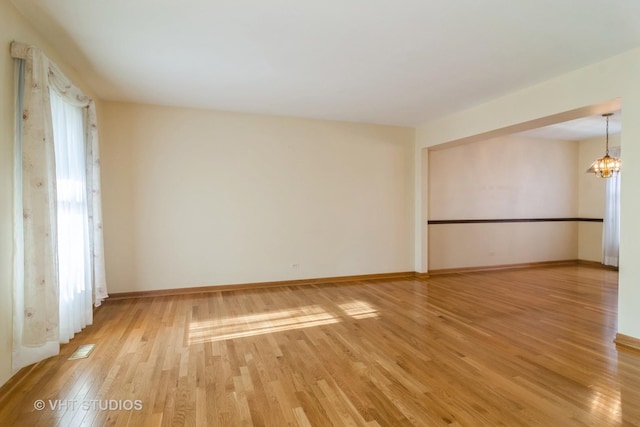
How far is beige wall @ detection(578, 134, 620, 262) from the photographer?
6.96 meters

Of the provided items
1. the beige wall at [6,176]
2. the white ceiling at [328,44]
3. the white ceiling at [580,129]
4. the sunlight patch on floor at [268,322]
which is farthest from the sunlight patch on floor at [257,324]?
the white ceiling at [580,129]

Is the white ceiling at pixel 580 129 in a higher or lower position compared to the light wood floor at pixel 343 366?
higher

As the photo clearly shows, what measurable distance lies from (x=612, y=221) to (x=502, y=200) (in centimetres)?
220

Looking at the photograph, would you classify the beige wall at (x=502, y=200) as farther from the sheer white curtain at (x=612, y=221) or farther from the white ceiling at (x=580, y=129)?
the sheer white curtain at (x=612, y=221)

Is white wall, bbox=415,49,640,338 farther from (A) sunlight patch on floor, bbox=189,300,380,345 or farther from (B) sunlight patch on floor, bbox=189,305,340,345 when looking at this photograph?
(B) sunlight patch on floor, bbox=189,305,340,345

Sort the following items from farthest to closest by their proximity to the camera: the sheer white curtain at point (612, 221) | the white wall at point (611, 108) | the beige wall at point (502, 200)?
the sheer white curtain at point (612, 221), the beige wall at point (502, 200), the white wall at point (611, 108)

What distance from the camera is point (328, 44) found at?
9.13 feet

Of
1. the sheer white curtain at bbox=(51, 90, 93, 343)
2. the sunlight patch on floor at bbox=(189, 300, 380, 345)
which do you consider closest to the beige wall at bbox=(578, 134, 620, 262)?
the sunlight patch on floor at bbox=(189, 300, 380, 345)

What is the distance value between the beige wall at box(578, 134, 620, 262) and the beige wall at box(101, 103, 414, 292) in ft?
14.6

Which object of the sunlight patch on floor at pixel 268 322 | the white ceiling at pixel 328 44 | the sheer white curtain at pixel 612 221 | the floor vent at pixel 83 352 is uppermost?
the white ceiling at pixel 328 44

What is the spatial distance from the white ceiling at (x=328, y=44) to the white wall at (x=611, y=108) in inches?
6.7

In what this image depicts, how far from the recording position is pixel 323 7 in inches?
89.1

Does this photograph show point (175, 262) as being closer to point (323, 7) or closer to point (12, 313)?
point (12, 313)

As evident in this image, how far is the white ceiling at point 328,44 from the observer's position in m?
2.30
